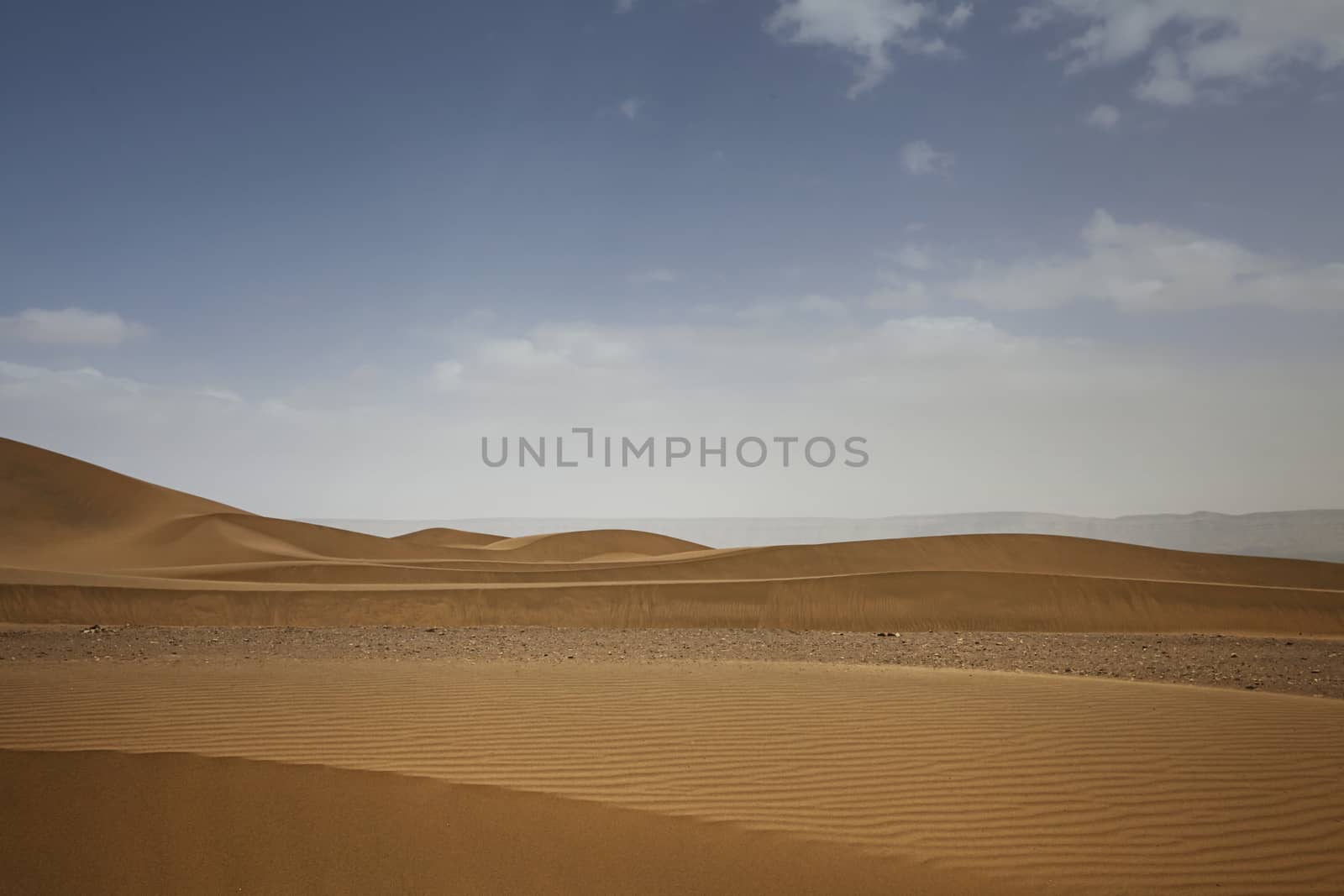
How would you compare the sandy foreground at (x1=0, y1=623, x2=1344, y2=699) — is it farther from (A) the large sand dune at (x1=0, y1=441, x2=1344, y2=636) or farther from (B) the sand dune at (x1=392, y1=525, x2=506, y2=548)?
(B) the sand dune at (x1=392, y1=525, x2=506, y2=548)

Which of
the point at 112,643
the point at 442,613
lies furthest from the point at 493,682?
the point at 442,613

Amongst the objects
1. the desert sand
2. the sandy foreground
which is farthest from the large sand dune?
the desert sand

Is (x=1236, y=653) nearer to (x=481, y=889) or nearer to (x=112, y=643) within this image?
(x=481, y=889)

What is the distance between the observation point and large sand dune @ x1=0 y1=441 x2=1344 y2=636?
19.5 meters

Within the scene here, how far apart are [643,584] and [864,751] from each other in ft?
49.3

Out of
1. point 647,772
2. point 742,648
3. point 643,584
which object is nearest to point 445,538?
point 643,584

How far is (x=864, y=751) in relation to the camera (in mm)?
6855

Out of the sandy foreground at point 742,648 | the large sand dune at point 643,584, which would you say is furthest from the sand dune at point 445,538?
the sandy foreground at point 742,648

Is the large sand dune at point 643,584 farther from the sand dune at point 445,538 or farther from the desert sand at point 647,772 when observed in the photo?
the sand dune at point 445,538

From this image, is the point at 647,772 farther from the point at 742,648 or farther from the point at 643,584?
the point at 643,584

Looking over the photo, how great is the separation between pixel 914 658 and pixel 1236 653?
5.75 metres

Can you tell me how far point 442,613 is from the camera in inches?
803

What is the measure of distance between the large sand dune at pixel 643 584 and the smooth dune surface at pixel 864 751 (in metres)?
9.87

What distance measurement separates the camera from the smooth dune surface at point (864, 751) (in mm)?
5094
